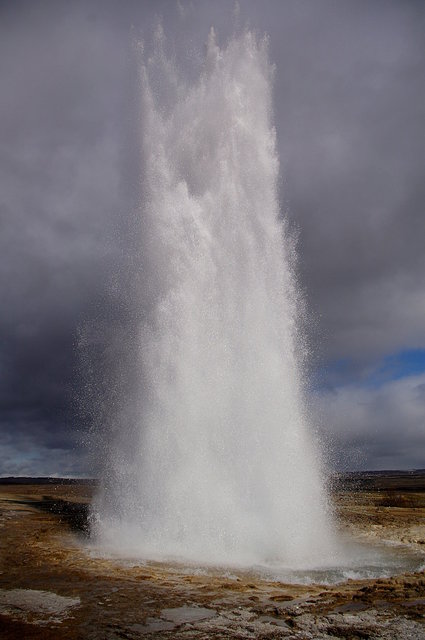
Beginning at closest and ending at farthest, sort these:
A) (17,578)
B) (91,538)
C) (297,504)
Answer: (17,578), (297,504), (91,538)

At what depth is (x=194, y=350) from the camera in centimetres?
1430

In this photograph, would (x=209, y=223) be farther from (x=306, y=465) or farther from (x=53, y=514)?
(x=53, y=514)

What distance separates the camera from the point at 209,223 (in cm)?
1593

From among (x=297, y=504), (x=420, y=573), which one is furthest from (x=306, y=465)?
(x=420, y=573)

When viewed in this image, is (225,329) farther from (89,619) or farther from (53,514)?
(53,514)

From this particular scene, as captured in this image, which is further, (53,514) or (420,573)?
(53,514)

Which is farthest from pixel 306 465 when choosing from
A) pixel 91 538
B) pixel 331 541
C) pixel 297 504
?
pixel 91 538

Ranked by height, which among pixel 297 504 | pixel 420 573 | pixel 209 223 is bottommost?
pixel 420 573

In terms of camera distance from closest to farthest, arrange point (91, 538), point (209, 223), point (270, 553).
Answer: point (270, 553)
point (91, 538)
point (209, 223)

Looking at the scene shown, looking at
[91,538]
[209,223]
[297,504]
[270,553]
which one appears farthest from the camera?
[209,223]

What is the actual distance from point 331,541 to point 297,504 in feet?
4.59

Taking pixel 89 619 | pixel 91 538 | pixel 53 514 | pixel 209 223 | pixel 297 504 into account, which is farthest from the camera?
pixel 53 514

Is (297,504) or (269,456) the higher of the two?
(269,456)

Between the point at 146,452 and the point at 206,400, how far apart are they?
7.45 ft
